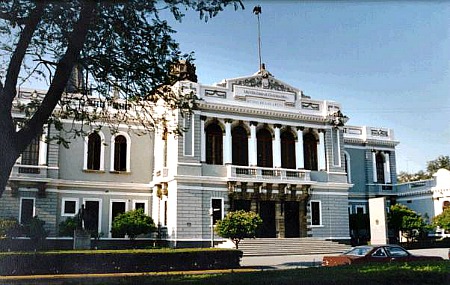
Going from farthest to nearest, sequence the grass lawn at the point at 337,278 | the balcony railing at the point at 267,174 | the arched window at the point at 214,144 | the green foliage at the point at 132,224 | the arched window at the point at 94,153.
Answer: the arched window at the point at 214,144, the arched window at the point at 94,153, the balcony railing at the point at 267,174, the green foliage at the point at 132,224, the grass lawn at the point at 337,278

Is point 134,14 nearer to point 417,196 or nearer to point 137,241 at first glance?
point 137,241

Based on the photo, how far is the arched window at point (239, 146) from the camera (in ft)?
108

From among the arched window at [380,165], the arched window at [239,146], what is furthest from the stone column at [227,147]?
the arched window at [380,165]

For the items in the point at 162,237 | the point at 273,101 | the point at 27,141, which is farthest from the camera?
the point at 273,101

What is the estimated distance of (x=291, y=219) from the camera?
33844mm

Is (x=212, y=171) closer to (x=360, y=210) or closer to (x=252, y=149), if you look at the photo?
(x=252, y=149)

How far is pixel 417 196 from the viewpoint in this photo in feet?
135

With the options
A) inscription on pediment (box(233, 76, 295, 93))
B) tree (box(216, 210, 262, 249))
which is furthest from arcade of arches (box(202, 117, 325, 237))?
tree (box(216, 210, 262, 249))

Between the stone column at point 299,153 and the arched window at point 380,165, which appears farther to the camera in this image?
the arched window at point 380,165

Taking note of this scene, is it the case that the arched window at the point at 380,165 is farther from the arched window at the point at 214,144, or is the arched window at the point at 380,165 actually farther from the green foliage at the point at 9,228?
the green foliage at the point at 9,228

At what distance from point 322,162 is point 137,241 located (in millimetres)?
13924

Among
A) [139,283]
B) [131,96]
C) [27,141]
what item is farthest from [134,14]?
[139,283]

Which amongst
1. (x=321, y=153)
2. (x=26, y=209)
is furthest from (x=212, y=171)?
(x=26, y=209)

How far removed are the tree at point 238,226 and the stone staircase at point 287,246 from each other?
2202mm
